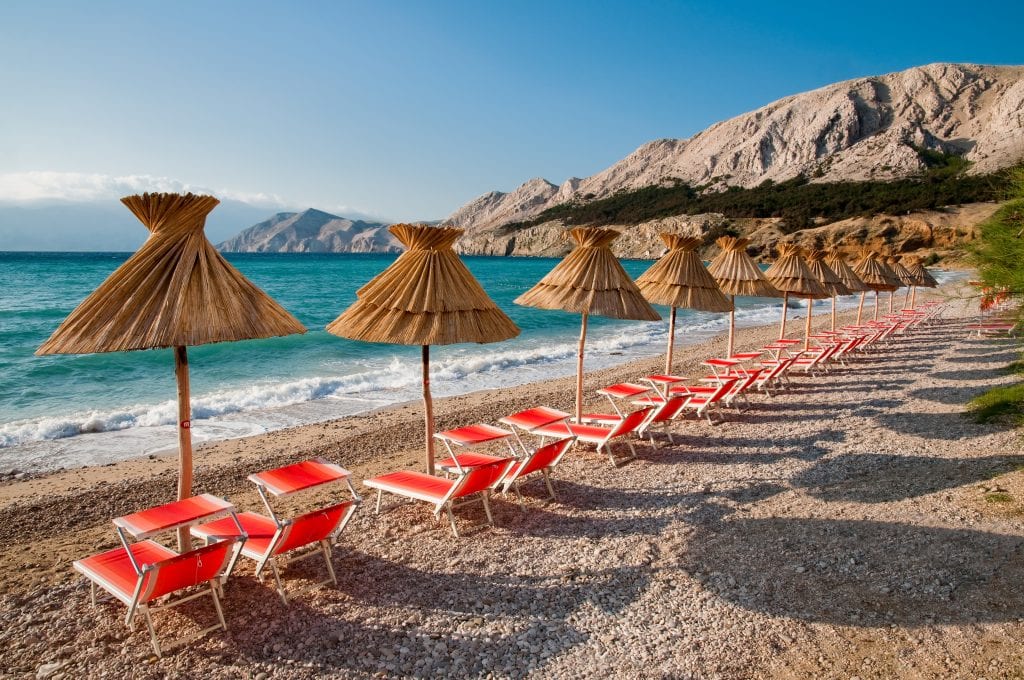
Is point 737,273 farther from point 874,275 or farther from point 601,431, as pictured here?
point 874,275

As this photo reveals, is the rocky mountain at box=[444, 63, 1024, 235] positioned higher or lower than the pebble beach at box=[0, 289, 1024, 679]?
higher

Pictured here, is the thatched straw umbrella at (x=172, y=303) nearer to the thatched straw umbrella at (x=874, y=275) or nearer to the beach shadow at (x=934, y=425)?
the beach shadow at (x=934, y=425)

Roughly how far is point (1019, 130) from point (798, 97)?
39285 millimetres

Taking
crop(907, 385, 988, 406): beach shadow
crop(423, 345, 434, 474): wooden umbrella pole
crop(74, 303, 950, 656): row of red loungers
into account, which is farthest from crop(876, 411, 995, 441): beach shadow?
crop(423, 345, 434, 474): wooden umbrella pole

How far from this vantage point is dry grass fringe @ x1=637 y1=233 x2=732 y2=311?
27.7 ft

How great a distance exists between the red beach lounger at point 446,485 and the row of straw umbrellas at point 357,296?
440 millimetres

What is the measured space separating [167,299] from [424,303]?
1.93 m

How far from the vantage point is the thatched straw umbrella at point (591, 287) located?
6.96 m

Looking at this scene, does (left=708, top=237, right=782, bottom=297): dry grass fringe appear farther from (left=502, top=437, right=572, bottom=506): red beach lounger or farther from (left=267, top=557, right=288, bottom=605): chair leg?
(left=267, top=557, right=288, bottom=605): chair leg

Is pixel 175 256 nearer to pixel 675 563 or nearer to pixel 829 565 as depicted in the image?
pixel 675 563

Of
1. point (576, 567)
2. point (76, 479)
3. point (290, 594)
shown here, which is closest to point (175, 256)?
point (290, 594)

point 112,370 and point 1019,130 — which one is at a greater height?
point 1019,130

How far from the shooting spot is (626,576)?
13.4 ft

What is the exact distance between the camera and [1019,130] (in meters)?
74.8
